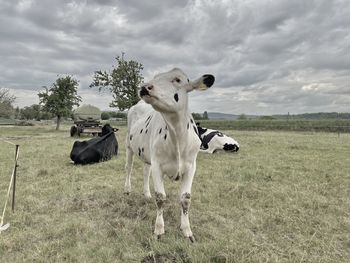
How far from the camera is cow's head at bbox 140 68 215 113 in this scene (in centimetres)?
321

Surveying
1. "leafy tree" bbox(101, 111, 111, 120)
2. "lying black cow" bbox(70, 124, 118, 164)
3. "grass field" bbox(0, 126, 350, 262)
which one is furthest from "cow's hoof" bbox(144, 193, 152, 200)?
"leafy tree" bbox(101, 111, 111, 120)

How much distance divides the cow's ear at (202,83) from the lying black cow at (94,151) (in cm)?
634

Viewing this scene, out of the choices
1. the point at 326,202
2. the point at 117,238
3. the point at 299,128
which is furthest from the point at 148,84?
the point at 299,128

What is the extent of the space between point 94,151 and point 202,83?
6517 mm

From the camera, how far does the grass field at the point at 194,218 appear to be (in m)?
3.35

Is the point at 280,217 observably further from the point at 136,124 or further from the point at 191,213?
the point at 136,124

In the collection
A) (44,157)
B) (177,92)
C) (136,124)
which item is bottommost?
(44,157)

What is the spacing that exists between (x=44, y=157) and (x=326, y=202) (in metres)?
9.13

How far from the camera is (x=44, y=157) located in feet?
35.6

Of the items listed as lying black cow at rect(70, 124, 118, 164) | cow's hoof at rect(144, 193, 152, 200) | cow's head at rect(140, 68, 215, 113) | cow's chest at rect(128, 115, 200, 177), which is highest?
cow's head at rect(140, 68, 215, 113)

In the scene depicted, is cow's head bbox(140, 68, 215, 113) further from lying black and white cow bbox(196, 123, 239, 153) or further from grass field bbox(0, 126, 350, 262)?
lying black and white cow bbox(196, 123, 239, 153)

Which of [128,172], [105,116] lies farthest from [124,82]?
[105,116]

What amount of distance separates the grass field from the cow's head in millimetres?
1575

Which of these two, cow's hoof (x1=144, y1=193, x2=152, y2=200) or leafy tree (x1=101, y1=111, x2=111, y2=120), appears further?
leafy tree (x1=101, y1=111, x2=111, y2=120)
